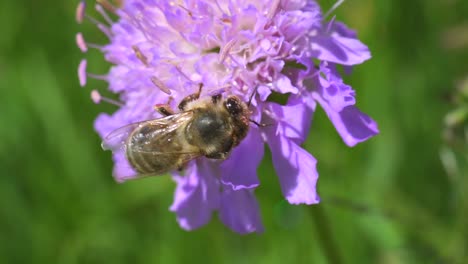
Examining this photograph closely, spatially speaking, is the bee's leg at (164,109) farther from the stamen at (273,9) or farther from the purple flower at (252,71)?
the stamen at (273,9)

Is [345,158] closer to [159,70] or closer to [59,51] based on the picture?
[159,70]

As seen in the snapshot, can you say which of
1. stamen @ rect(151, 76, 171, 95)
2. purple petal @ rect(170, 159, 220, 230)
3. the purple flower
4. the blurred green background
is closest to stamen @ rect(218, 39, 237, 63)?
the purple flower

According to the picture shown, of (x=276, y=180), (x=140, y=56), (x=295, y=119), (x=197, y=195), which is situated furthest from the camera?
(x=276, y=180)

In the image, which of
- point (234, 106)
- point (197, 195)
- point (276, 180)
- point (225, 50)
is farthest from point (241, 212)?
point (276, 180)

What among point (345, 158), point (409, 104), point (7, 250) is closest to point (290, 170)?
point (345, 158)

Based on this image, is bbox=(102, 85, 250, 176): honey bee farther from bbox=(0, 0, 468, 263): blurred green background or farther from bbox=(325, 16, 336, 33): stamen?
bbox=(0, 0, 468, 263): blurred green background

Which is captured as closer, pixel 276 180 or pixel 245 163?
pixel 245 163

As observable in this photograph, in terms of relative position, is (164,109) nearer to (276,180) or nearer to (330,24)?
(330,24)
